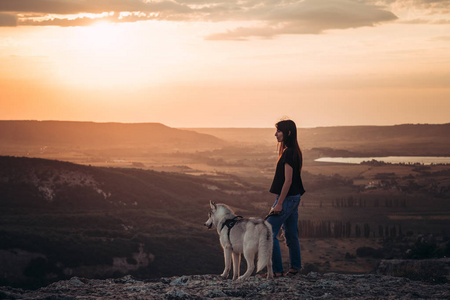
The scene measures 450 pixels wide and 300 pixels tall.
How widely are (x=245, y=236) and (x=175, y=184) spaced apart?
9037 centimetres

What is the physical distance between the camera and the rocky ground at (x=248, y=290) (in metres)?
10.2

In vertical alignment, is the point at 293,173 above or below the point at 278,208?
above

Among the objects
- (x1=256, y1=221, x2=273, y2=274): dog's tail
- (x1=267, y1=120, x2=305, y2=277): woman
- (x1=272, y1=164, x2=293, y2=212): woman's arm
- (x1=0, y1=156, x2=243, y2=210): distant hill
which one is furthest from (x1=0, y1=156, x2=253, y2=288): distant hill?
(x1=272, y1=164, x2=293, y2=212): woman's arm

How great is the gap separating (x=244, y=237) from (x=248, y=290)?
1.31 metres

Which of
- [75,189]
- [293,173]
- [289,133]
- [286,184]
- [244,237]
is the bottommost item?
[75,189]

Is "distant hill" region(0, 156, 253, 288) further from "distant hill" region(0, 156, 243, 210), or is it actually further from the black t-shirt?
the black t-shirt

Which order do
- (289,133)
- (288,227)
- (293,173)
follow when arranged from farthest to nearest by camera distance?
(288,227), (289,133), (293,173)

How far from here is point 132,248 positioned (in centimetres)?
5322

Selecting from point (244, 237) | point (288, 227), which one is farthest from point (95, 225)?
point (288, 227)

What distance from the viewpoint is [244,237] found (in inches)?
454

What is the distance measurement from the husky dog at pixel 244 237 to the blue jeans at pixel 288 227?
0.69ft

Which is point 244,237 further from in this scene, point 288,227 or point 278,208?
point 278,208

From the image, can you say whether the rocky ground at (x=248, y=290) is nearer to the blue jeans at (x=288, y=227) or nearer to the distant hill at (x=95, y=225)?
the blue jeans at (x=288, y=227)

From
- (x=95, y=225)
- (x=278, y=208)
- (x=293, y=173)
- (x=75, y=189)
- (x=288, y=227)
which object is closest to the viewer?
(x=278, y=208)
